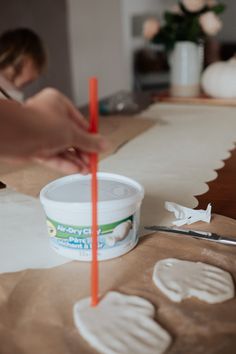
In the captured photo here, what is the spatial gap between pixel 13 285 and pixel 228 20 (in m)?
4.12

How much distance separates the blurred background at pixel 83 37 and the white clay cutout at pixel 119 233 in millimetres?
2553

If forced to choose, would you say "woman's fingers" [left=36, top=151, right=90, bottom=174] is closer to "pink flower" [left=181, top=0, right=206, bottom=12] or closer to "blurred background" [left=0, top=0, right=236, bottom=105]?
"pink flower" [left=181, top=0, right=206, bottom=12]

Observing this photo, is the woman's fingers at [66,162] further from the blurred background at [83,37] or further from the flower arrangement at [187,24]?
the blurred background at [83,37]

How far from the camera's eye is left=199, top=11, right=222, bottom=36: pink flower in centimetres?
163

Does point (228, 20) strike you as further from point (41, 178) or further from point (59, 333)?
point (59, 333)

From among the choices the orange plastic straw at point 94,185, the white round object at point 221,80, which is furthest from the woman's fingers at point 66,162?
the white round object at point 221,80

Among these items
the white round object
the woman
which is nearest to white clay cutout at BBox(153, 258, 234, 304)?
the white round object

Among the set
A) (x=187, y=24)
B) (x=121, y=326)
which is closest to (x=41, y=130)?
(x=121, y=326)

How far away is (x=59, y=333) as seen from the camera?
517mm

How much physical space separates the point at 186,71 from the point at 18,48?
2.07 ft

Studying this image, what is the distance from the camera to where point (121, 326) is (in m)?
0.52

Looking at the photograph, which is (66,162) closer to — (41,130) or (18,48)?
(41,130)

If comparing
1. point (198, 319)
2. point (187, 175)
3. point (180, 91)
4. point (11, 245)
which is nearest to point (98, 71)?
point (180, 91)

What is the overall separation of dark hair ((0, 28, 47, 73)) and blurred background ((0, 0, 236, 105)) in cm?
122
